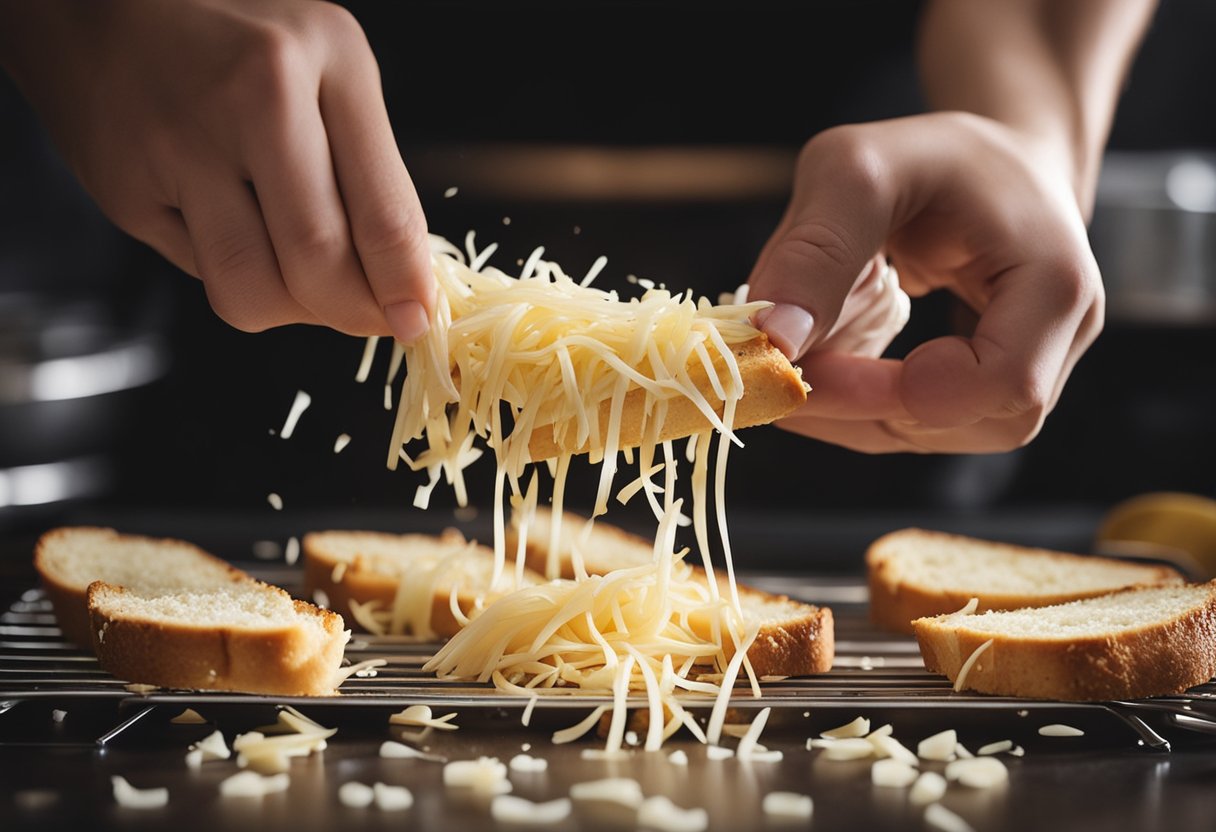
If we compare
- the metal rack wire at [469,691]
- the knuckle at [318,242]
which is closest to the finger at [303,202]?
the knuckle at [318,242]

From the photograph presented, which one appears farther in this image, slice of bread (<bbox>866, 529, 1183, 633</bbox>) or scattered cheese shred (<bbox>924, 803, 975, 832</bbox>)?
slice of bread (<bbox>866, 529, 1183, 633</bbox>)

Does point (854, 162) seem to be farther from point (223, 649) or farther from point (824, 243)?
point (223, 649)

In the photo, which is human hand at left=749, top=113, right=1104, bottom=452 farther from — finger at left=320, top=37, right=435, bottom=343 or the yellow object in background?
the yellow object in background

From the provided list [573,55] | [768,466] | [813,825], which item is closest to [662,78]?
[573,55]

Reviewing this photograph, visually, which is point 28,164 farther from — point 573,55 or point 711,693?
point 711,693

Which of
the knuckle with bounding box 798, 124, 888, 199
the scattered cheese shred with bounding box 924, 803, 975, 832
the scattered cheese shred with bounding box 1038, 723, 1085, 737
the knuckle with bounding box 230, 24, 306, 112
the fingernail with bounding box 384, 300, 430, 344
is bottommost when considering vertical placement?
the scattered cheese shred with bounding box 1038, 723, 1085, 737

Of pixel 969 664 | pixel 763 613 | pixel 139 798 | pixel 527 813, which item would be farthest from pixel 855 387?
pixel 139 798

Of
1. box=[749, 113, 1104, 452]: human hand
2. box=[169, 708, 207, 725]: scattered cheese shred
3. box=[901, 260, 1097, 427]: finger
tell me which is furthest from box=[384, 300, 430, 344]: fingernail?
box=[901, 260, 1097, 427]: finger

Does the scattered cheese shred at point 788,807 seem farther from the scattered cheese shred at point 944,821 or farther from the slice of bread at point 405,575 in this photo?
the slice of bread at point 405,575
